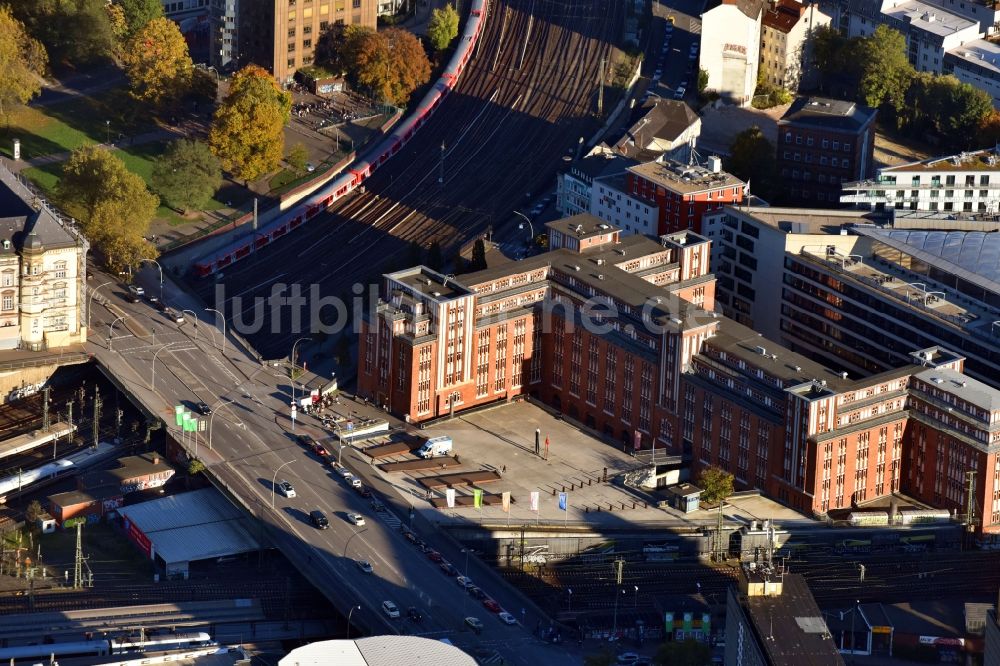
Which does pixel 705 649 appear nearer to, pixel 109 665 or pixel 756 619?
pixel 756 619

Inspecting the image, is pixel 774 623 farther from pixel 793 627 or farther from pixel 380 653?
pixel 380 653

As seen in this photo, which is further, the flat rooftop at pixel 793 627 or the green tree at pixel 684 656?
the green tree at pixel 684 656

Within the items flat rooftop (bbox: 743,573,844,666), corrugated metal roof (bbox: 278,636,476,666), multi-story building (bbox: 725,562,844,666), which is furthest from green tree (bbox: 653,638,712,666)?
corrugated metal roof (bbox: 278,636,476,666)

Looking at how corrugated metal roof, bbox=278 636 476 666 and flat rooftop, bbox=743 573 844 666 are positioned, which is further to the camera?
corrugated metal roof, bbox=278 636 476 666

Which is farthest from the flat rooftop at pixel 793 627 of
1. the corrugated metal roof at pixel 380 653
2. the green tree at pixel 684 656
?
the corrugated metal roof at pixel 380 653

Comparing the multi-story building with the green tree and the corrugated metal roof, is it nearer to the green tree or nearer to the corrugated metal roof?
the green tree

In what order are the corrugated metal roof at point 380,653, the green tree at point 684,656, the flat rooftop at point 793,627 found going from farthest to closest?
the green tree at point 684,656, the corrugated metal roof at point 380,653, the flat rooftop at point 793,627

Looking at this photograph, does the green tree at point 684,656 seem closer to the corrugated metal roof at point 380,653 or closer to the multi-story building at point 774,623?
the multi-story building at point 774,623

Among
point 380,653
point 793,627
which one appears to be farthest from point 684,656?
point 380,653
